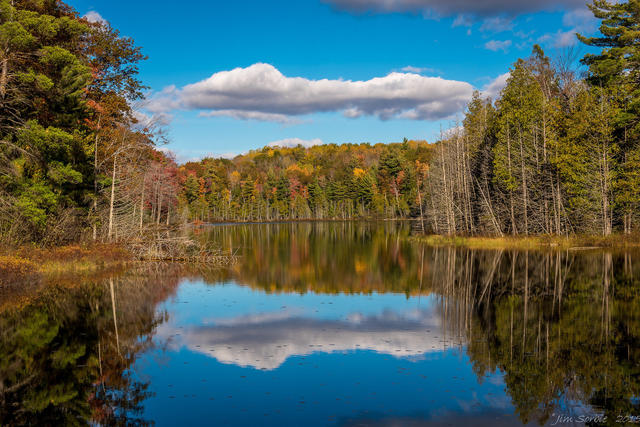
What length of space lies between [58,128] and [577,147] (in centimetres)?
3909

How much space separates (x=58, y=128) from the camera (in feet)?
82.5

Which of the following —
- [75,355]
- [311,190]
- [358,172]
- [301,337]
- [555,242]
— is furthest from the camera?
[358,172]

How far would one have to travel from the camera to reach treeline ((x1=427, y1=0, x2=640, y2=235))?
3991 cm

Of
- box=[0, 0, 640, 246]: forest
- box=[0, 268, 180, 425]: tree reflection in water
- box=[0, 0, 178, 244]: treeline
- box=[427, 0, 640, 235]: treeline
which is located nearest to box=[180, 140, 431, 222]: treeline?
box=[0, 0, 640, 246]: forest

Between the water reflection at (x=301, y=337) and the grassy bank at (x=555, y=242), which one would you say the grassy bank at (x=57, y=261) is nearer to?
the water reflection at (x=301, y=337)

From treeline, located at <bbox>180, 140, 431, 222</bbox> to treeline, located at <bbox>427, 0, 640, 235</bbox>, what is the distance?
2968 inches

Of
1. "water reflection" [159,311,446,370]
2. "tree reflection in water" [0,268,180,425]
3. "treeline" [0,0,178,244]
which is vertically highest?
"treeline" [0,0,178,244]

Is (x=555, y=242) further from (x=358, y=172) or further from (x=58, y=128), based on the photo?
(x=358, y=172)

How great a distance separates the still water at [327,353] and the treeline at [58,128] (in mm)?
5991

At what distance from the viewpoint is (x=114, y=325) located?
51.2 ft

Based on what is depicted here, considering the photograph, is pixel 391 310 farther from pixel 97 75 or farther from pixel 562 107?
pixel 562 107

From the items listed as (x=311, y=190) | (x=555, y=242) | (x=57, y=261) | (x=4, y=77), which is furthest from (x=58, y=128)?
(x=311, y=190)

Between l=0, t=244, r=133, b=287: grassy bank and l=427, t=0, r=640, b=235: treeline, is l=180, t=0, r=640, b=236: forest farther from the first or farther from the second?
l=0, t=244, r=133, b=287: grassy bank

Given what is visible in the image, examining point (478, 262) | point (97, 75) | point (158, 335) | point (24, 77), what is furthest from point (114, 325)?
point (97, 75)
